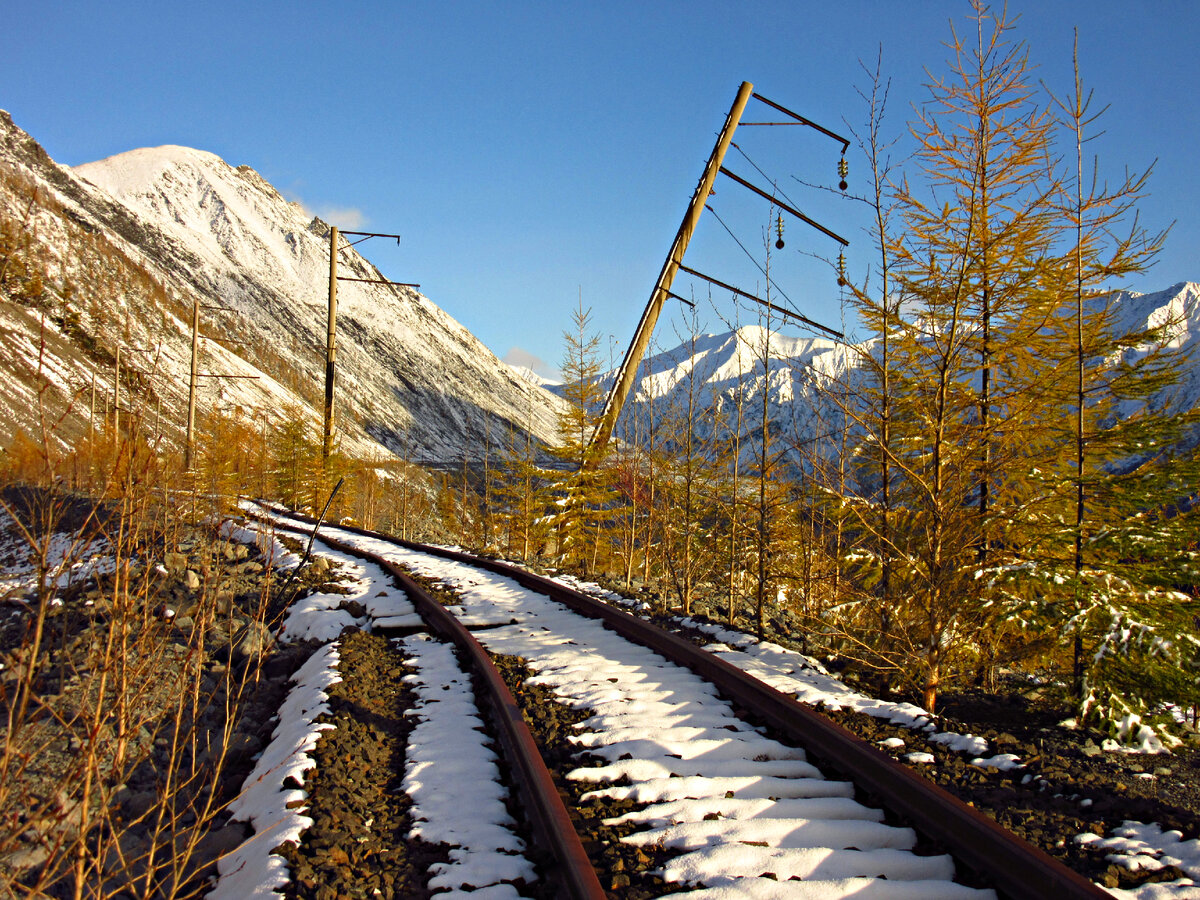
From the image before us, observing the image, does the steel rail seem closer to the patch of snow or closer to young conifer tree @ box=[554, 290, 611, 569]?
the patch of snow

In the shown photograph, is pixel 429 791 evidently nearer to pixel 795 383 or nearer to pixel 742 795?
pixel 742 795

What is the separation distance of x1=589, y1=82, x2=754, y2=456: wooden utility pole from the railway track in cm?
582

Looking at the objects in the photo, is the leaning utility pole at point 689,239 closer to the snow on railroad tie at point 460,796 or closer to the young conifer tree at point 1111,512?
the young conifer tree at point 1111,512

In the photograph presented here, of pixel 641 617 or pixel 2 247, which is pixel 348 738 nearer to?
pixel 2 247

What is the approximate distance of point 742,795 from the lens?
314cm

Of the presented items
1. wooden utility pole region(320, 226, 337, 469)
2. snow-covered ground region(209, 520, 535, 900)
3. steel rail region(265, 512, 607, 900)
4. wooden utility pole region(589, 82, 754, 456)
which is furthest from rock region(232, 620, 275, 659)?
wooden utility pole region(320, 226, 337, 469)

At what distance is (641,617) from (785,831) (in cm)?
436

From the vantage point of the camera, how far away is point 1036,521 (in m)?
5.52

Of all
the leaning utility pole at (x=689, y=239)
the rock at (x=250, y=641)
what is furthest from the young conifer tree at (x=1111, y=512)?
the rock at (x=250, y=641)

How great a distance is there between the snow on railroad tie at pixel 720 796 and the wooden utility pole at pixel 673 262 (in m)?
5.95

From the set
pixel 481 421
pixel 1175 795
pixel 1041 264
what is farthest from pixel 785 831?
pixel 481 421

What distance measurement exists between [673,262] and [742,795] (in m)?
8.02

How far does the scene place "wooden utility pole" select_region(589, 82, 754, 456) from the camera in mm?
9312

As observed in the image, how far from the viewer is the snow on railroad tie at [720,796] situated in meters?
2.49
